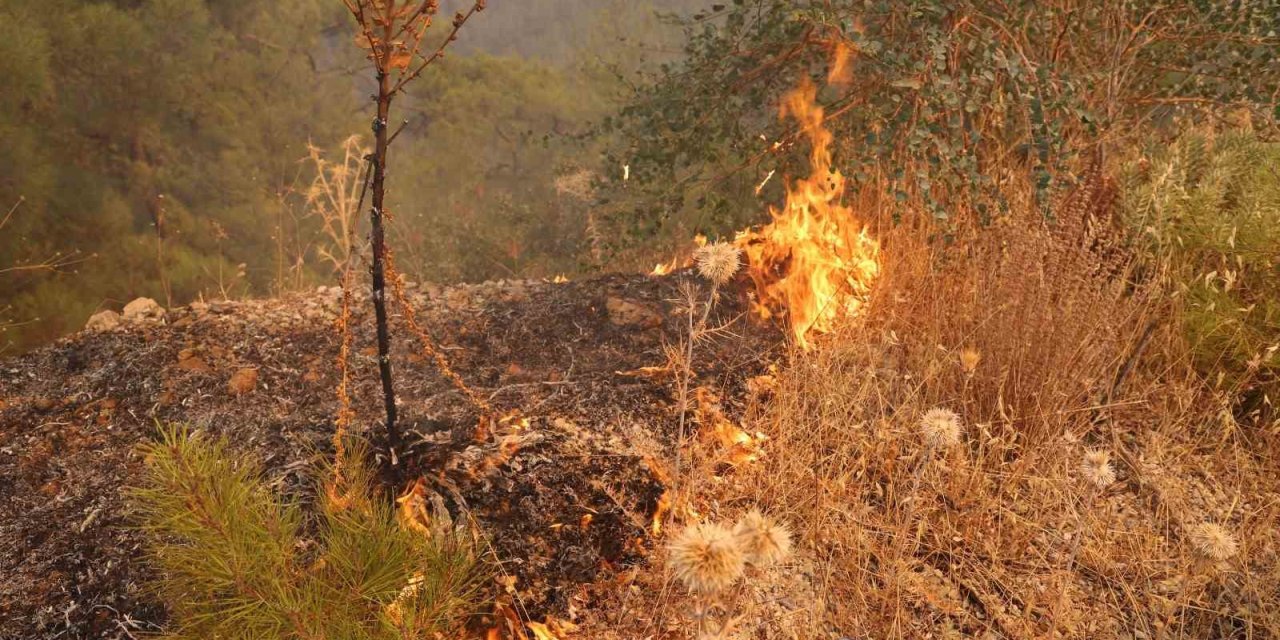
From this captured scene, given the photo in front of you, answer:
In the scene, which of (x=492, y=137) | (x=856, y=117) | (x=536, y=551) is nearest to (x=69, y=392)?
(x=536, y=551)

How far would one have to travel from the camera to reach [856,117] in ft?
13.4

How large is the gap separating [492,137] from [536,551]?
1452 centimetres

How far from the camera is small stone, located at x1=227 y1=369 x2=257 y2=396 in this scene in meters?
3.07

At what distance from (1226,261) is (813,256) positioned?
1579 millimetres

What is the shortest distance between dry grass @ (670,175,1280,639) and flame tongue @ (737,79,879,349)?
15 cm

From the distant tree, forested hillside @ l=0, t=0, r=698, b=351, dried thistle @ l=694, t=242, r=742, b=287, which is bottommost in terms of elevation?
forested hillside @ l=0, t=0, r=698, b=351

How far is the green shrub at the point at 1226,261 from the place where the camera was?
10.1 ft

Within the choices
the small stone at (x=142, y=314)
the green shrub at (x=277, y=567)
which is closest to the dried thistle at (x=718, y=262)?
the green shrub at (x=277, y=567)

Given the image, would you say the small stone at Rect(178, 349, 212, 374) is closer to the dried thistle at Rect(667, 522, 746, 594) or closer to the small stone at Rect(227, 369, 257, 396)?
the small stone at Rect(227, 369, 257, 396)

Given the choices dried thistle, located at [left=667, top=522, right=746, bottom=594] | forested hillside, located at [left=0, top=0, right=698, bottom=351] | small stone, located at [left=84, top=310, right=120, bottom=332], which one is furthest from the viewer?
forested hillside, located at [left=0, top=0, right=698, bottom=351]

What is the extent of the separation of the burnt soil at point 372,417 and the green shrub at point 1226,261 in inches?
63.8

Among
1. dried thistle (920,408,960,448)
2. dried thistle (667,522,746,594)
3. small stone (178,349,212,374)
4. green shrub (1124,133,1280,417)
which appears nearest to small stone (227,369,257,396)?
small stone (178,349,212,374)

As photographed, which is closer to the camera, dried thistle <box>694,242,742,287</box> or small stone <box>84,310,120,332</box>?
dried thistle <box>694,242,742,287</box>

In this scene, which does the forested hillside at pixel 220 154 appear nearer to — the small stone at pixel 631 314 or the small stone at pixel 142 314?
the small stone at pixel 142 314
